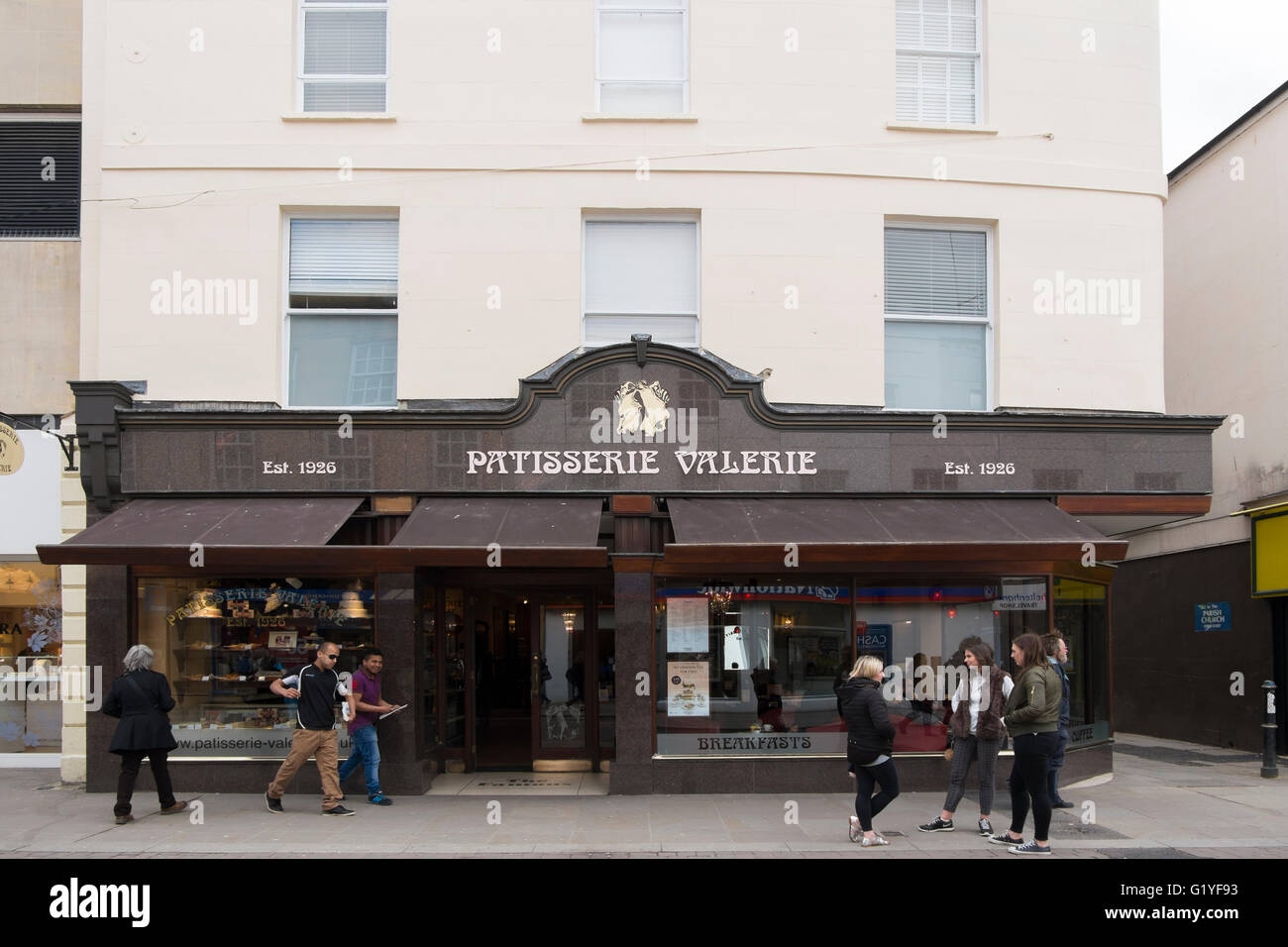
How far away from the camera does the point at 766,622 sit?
38.5 feet

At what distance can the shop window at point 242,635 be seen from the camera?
38.3ft

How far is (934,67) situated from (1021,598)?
6882 millimetres

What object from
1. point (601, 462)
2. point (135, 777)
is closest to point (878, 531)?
point (601, 462)

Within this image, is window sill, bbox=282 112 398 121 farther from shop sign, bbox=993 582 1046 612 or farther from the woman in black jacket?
shop sign, bbox=993 582 1046 612

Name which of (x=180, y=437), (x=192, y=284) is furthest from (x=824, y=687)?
(x=192, y=284)

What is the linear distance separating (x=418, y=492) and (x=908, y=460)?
5882 millimetres

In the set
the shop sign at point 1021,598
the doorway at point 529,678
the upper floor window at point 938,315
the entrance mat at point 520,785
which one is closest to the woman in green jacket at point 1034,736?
the shop sign at point 1021,598

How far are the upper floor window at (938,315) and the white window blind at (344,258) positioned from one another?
6.30 meters

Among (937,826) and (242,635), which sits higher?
(242,635)

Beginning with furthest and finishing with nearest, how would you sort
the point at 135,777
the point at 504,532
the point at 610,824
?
the point at 504,532 < the point at 135,777 < the point at 610,824

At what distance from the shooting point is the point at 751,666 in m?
11.7

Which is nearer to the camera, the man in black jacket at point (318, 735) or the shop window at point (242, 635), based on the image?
the man in black jacket at point (318, 735)

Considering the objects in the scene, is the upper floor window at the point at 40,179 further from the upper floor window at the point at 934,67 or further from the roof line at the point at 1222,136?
the roof line at the point at 1222,136

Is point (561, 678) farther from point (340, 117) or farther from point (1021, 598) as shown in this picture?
point (340, 117)
